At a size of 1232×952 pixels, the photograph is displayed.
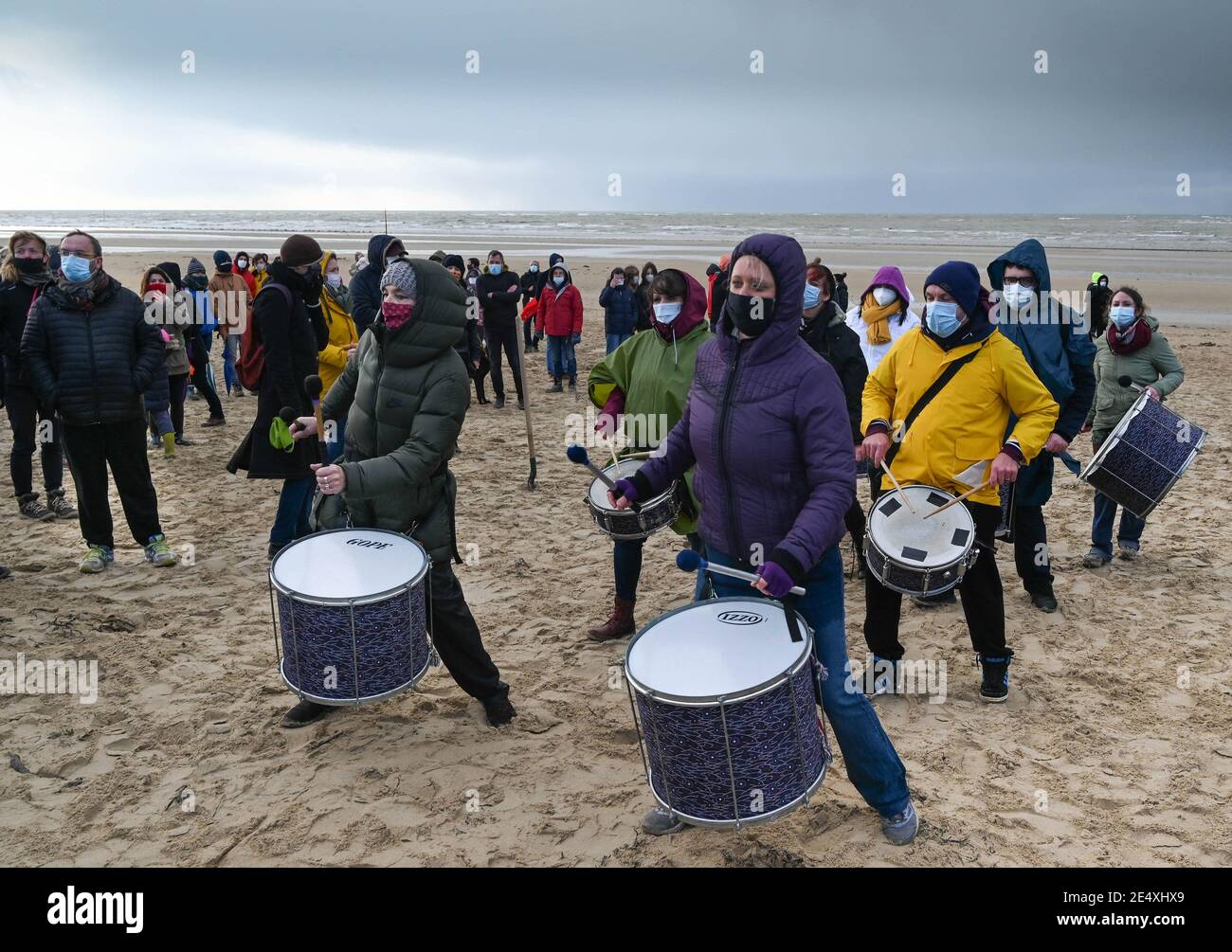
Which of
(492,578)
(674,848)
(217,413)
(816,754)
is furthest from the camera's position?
(217,413)

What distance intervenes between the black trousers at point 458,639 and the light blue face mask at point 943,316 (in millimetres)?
2552

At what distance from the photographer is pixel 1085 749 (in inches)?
175

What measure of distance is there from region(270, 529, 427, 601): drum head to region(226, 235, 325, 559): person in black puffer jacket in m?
1.94

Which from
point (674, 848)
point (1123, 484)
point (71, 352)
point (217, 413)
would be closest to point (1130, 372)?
point (1123, 484)

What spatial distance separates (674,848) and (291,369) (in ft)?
13.1

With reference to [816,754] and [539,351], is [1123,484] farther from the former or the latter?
[539,351]

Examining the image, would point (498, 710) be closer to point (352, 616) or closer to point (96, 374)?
point (352, 616)

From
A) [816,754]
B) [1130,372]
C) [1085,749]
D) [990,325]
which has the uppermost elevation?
[990,325]

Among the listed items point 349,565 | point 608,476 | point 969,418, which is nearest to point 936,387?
point 969,418

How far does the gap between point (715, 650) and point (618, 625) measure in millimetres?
2598

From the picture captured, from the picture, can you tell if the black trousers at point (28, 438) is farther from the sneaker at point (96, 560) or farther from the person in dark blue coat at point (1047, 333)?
the person in dark blue coat at point (1047, 333)

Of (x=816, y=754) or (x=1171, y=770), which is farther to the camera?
(x=1171, y=770)

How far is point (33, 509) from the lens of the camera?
784 cm

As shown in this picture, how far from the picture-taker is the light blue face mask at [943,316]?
15.0ft
